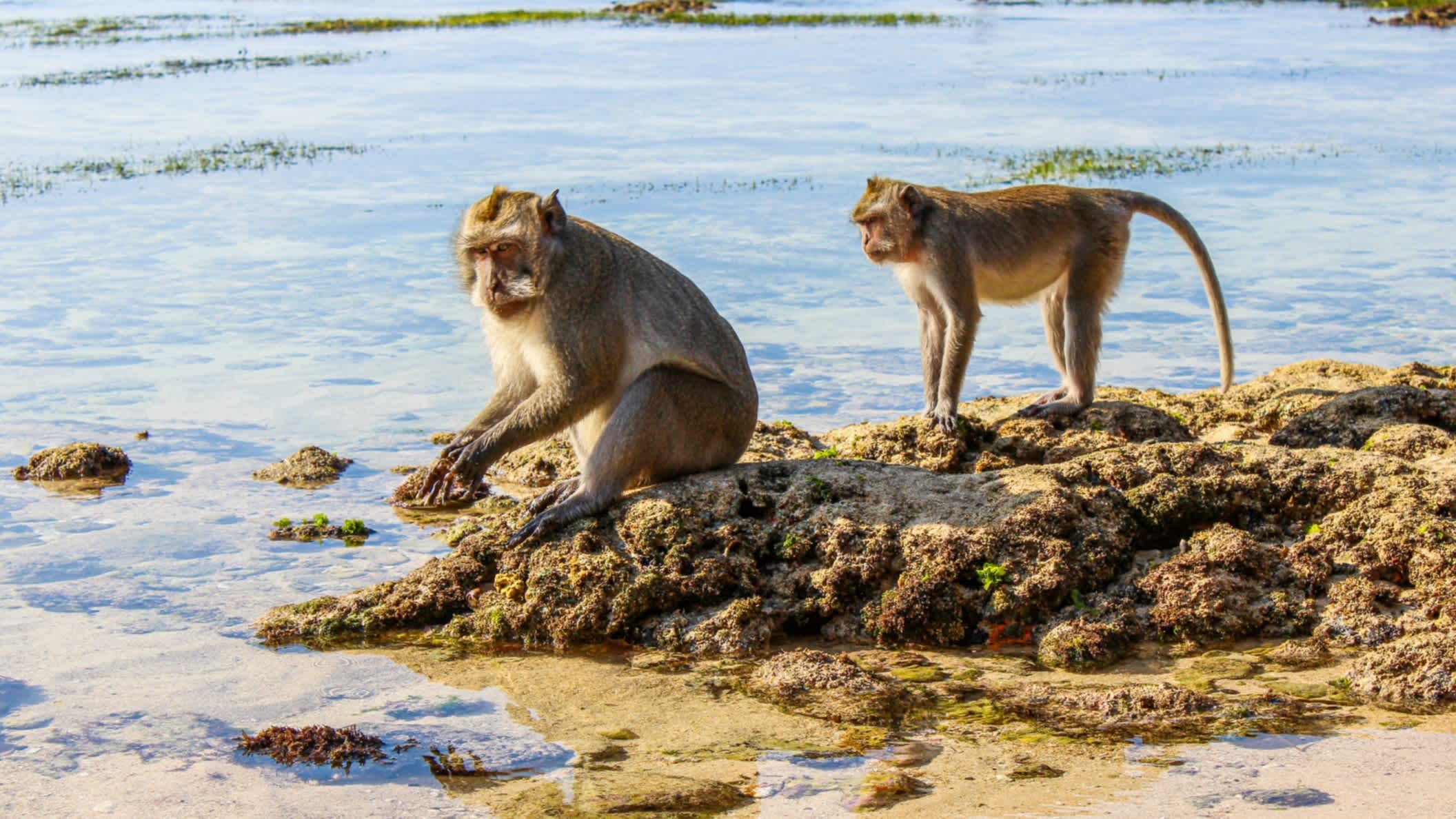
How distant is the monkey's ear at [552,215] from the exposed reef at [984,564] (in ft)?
4.77

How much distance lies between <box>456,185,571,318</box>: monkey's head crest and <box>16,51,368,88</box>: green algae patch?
31.7 m

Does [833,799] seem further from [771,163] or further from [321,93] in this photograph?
[321,93]

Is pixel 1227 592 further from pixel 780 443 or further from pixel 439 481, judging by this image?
pixel 780 443

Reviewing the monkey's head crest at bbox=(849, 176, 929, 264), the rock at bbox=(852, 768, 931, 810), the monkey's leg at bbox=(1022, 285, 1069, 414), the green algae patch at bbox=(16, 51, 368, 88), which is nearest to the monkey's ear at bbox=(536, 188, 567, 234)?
the rock at bbox=(852, 768, 931, 810)

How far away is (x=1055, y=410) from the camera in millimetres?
10586

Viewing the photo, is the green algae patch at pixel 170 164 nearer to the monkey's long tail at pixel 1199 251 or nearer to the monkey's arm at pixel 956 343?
the monkey's arm at pixel 956 343

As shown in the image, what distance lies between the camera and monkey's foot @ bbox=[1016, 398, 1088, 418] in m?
10.6

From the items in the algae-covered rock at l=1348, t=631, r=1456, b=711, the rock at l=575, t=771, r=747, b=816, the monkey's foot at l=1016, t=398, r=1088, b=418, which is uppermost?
the monkey's foot at l=1016, t=398, r=1088, b=418

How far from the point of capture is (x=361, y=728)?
6859 millimetres

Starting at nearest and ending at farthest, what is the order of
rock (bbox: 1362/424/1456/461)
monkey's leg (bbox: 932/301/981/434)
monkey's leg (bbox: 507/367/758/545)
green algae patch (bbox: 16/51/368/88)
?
1. monkey's leg (bbox: 507/367/758/545)
2. rock (bbox: 1362/424/1456/461)
3. monkey's leg (bbox: 932/301/981/434)
4. green algae patch (bbox: 16/51/368/88)

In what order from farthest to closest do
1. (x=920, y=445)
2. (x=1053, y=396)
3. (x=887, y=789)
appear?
(x=1053, y=396), (x=920, y=445), (x=887, y=789)

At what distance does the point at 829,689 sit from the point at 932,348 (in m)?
4.67

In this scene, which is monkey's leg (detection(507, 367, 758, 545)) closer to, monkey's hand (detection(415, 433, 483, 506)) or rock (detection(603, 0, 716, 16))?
Answer: monkey's hand (detection(415, 433, 483, 506))

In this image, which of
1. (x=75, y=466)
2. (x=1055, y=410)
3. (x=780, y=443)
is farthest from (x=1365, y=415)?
(x=75, y=466)
